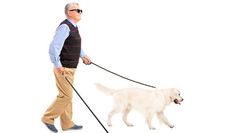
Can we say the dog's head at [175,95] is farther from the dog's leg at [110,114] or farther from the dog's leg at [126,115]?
the dog's leg at [110,114]

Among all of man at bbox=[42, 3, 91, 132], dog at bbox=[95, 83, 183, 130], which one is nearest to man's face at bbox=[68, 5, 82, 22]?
man at bbox=[42, 3, 91, 132]

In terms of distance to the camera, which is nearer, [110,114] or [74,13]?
[74,13]

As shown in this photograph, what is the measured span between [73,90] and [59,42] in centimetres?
58

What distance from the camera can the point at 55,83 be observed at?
7039 millimetres

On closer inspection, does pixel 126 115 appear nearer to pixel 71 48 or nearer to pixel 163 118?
pixel 163 118

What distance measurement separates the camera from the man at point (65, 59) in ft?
22.4

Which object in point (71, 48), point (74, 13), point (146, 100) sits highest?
point (74, 13)

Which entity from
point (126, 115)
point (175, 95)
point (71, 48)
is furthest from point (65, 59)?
point (175, 95)

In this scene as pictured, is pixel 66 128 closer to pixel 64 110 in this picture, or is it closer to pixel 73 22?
pixel 64 110

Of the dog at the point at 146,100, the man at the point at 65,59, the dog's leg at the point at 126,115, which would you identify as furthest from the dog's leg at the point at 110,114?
the man at the point at 65,59

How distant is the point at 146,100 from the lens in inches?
278

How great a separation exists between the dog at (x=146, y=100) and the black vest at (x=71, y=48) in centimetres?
56

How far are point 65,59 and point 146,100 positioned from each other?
913 millimetres

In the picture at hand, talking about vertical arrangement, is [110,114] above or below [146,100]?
below
